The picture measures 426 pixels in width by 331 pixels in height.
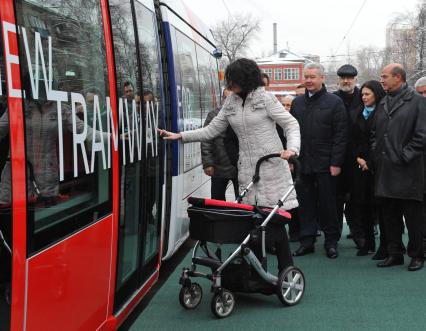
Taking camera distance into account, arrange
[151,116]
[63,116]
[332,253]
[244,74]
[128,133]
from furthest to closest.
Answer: [332,253]
[151,116]
[244,74]
[128,133]
[63,116]

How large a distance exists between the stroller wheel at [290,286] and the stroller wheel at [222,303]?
1.28 feet

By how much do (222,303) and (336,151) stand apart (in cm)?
239

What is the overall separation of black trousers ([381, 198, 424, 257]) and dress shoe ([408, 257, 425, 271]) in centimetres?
4

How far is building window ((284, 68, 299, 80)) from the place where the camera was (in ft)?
305

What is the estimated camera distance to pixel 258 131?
17.3 ft

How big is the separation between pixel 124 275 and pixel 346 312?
5.77ft

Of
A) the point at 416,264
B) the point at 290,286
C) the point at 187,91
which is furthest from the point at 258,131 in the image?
the point at 416,264

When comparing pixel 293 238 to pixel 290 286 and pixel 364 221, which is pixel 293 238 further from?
pixel 290 286

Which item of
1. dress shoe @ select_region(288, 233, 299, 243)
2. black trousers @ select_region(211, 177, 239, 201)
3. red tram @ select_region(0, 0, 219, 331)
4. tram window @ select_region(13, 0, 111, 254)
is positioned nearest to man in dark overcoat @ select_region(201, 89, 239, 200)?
Answer: black trousers @ select_region(211, 177, 239, 201)

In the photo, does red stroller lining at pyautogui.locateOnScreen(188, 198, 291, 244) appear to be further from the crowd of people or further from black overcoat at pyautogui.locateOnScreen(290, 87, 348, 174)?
black overcoat at pyautogui.locateOnScreen(290, 87, 348, 174)

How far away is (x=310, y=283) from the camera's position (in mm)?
5895

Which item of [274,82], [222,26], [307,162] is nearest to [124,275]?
[307,162]

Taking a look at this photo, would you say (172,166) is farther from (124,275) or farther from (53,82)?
(53,82)

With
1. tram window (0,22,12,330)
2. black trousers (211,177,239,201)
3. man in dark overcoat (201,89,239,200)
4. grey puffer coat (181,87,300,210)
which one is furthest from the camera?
black trousers (211,177,239,201)
